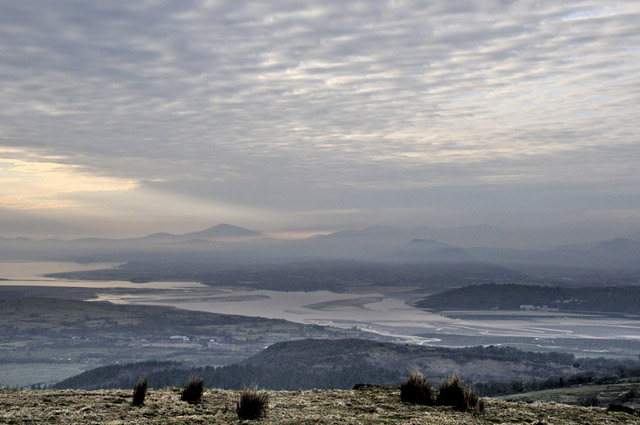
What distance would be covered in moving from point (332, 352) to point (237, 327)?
170 ft

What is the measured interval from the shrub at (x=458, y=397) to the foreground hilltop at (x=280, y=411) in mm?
304

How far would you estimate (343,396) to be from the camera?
14672 mm

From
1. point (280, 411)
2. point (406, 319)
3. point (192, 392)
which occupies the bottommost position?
point (406, 319)

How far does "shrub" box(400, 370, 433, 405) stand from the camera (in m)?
14.0

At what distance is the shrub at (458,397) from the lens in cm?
1341

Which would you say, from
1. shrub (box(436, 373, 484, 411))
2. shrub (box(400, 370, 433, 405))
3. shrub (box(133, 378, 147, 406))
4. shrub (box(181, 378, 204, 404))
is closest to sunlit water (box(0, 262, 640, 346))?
shrub (box(400, 370, 433, 405))

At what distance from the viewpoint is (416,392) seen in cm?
1411

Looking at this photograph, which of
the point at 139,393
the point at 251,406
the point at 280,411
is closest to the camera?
the point at 251,406

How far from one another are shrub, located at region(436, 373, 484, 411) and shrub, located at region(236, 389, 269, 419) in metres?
4.33

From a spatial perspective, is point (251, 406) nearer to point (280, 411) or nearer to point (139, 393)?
point (280, 411)

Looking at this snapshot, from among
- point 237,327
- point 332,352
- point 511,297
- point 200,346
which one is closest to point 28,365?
point 200,346

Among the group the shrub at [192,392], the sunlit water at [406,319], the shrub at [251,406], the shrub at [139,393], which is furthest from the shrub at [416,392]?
the sunlit water at [406,319]

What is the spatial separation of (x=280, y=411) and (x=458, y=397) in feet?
13.5

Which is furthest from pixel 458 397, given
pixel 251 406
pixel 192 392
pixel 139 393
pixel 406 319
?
pixel 406 319
